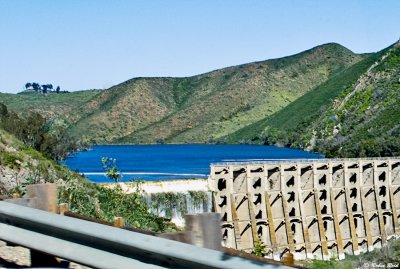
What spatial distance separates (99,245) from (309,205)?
4623 centimetres

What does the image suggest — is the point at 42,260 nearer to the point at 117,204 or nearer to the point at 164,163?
the point at 117,204

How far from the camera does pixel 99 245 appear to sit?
443 cm

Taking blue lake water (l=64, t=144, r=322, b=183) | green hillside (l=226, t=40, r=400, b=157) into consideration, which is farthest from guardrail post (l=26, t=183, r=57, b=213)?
green hillside (l=226, t=40, r=400, b=157)

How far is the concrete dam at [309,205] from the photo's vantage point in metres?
45.0

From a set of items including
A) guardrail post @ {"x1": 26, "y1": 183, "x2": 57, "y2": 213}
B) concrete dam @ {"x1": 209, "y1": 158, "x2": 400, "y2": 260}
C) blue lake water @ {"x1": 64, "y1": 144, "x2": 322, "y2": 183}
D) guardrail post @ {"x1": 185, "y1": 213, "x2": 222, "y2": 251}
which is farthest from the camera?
blue lake water @ {"x1": 64, "y1": 144, "x2": 322, "y2": 183}

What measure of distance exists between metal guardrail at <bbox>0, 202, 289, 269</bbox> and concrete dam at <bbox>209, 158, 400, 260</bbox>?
37067mm

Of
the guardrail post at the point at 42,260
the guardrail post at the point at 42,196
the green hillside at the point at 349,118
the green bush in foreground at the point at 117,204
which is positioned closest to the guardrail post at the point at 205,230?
the guardrail post at the point at 42,260

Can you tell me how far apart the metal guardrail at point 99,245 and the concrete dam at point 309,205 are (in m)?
37.1

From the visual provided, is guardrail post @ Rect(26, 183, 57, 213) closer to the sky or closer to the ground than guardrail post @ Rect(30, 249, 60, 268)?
closer to the sky

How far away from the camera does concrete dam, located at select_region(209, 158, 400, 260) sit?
4497cm

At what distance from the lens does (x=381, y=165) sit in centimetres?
5466

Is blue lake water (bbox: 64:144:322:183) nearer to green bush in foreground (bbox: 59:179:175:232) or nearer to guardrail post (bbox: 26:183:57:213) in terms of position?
green bush in foreground (bbox: 59:179:175:232)

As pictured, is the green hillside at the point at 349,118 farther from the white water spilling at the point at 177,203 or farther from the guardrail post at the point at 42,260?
the guardrail post at the point at 42,260

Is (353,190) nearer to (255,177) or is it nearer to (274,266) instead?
(255,177)
